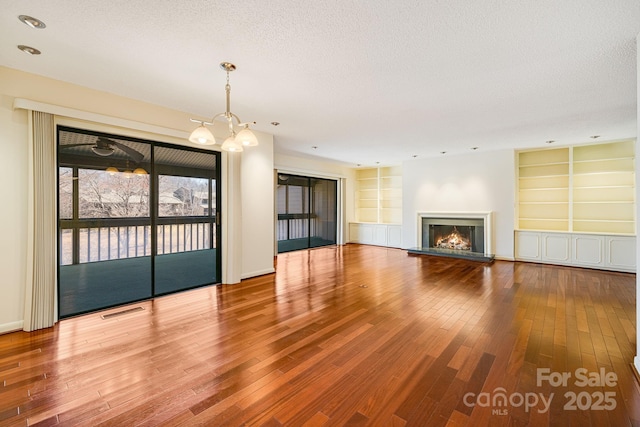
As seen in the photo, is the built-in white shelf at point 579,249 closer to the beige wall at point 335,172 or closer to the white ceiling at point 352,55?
the white ceiling at point 352,55

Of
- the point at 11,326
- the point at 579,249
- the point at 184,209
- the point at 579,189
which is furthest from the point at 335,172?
the point at 11,326

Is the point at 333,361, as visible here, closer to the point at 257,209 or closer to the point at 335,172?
the point at 257,209

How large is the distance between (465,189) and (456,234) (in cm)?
125

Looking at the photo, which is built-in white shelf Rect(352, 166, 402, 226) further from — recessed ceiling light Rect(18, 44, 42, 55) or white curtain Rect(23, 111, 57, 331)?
recessed ceiling light Rect(18, 44, 42, 55)

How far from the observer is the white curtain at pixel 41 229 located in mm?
2996

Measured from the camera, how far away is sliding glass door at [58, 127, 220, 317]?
342 cm

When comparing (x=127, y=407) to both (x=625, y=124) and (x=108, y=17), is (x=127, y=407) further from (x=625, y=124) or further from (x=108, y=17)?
(x=625, y=124)

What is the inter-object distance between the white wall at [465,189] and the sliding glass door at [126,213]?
5.69 m

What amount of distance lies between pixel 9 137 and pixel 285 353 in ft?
11.8

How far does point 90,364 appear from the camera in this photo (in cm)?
235

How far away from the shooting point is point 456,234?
7.68m

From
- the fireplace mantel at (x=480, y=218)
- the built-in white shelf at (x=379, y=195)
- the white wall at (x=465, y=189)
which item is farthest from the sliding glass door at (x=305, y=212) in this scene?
the fireplace mantel at (x=480, y=218)

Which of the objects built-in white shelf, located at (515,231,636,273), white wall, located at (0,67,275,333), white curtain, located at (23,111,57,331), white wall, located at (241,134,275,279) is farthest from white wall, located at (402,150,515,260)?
white curtain, located at (23,111,57,331)

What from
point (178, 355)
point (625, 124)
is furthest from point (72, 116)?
point (625, 124)
